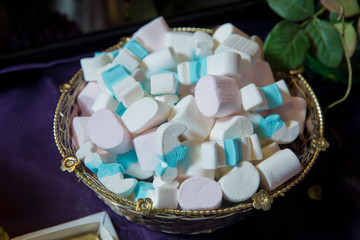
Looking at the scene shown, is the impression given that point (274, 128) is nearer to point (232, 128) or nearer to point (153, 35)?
point (232, 128)

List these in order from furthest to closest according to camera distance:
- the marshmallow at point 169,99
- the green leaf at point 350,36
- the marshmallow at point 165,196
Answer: the green leaf at point 350,36 < the marshmallow at point 169,99 < the marshmallow at point 165,196

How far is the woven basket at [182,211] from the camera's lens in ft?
1.78

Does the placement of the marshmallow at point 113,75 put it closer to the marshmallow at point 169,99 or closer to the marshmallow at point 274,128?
the marshmallow at point 169,99

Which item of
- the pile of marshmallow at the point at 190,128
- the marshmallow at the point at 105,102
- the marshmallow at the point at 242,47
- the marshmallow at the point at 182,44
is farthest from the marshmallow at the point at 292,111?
the marshmallow at the point at 105,102

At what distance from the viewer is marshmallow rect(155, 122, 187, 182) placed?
543mm

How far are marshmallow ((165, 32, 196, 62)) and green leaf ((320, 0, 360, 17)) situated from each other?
29cm

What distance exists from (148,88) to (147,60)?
0.19ft

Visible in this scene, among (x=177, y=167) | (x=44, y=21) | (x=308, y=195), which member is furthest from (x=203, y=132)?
(x=44, y=21)

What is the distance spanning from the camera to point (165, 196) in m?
0.54

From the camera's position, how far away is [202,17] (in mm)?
1039

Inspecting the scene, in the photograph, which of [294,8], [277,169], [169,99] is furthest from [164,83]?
[294,8]

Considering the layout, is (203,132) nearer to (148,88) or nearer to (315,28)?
(148,88)

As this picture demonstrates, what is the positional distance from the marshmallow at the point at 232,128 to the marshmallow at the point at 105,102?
0.67 feet

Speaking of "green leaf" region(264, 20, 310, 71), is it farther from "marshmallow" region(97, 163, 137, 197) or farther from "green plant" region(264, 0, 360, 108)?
"marshmallow" region(97, 163, 137, 197)
